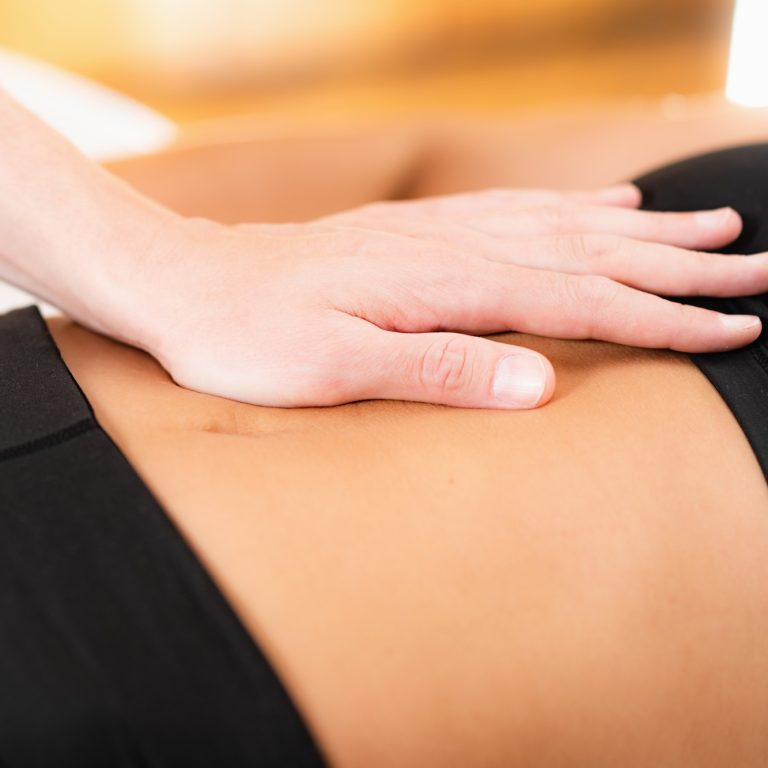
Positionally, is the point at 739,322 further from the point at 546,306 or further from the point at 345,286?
the point at 345,286

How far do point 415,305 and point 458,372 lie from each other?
0.27 feet

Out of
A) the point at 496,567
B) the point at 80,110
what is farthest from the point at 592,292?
the point at 80,110

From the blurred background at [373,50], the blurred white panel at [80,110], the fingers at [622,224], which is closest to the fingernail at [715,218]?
the fingers at [622,224]

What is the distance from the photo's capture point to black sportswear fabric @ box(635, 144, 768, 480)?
1.83ft

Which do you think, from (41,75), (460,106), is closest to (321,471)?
(41,75)

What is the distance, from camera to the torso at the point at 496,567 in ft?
1.40

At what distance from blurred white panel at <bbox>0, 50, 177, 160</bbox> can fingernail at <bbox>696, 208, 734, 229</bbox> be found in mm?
893

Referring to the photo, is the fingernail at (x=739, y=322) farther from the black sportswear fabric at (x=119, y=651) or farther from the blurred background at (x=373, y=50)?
the blurred background at (x=373, y=50)

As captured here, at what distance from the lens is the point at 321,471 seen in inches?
19.7

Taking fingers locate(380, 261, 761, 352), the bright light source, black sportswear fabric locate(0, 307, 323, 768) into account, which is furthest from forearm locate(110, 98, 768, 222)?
the bright light source

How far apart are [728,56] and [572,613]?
107 inches

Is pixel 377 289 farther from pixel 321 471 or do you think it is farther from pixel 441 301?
pixel 321 471

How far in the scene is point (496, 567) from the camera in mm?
464

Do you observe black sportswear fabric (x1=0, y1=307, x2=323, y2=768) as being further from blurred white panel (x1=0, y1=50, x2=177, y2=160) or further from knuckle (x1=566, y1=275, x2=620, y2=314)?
blurred white panel (x1=0, y1=50, x2=177, y2=160)
